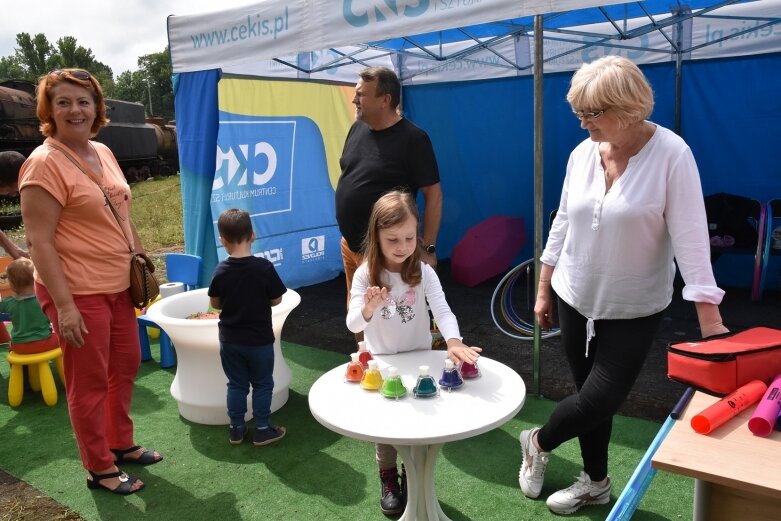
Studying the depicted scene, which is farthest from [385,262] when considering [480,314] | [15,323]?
[480,314]

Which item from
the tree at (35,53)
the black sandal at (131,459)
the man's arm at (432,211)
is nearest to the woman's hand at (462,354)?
the man's arm at (432,211)

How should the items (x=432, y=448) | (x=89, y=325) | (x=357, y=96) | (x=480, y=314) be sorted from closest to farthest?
1. (x=432, y=448)
2. (x=89, y=325)
3. (x=357, y=96)
4. (x=480, y=314)

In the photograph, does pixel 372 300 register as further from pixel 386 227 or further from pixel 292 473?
pixel 292 473

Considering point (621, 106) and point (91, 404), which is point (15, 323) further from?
point (621, 106)

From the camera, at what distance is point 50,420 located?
3525 millimetres

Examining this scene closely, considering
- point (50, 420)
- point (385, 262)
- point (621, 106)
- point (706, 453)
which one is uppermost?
point (621, 106)

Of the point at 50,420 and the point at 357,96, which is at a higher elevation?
the point at 357,96

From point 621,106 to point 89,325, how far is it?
7.16 feet

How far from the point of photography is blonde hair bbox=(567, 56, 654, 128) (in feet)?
5.67

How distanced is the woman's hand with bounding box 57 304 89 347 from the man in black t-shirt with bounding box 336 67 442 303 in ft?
4.25

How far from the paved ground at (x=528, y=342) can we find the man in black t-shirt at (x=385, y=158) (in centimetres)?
142

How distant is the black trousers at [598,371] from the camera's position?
2004 millimetres

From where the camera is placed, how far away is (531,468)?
2.51m

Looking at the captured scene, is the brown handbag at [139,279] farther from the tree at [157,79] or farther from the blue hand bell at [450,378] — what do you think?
the tree at [157,79]
